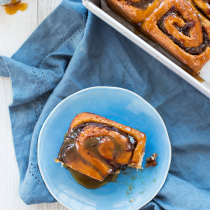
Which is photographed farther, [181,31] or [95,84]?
[95,84]

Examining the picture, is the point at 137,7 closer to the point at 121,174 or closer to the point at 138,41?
the point at 138,41

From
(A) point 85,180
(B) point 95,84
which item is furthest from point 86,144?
(B) point 95,84

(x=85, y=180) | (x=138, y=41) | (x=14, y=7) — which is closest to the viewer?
(x=138, y=41)

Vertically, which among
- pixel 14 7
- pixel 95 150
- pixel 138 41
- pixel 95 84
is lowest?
pixel 95 150

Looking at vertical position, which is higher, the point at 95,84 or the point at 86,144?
the point at 95,84

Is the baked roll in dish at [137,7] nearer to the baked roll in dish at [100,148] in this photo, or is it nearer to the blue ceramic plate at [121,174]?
the blue ceramic plate at [121,174]

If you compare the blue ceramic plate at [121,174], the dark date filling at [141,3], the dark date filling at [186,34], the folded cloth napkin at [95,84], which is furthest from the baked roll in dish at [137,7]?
the blue ceramic plate at [121,174]

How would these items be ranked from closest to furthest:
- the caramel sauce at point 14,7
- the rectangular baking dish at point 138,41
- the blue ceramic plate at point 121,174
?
the rectangular baking dish at point 138,41 → the blue ceramic plate at point 121,174 → the caramel sauce at point 14,7
